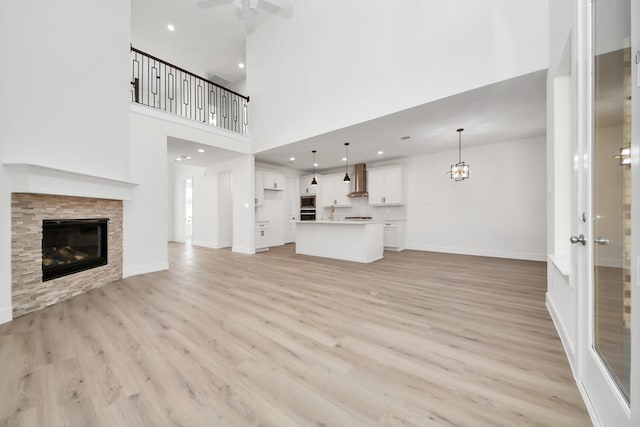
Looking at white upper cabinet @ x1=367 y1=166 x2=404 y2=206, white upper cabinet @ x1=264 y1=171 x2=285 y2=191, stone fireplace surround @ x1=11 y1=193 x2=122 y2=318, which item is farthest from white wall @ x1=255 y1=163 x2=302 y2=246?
stone fireplace surround @ x1=11 y1=193 x2=122 y2=318

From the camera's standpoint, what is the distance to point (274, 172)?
25.5ft

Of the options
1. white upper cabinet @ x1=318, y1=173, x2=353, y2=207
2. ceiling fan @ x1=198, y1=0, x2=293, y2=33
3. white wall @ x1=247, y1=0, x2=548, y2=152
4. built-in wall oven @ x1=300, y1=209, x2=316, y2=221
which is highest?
ceiling fan @ x1=198, y1=0, x2=293, y2=33

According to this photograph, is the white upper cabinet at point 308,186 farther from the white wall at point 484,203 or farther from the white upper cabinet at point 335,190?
the white wall at point 484,203

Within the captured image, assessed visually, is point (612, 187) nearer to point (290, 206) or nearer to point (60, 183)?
point (60, 183)

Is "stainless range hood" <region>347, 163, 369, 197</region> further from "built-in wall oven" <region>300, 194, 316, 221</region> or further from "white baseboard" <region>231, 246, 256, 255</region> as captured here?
"white baseboard" <region>231, 246, 256, 255</region>

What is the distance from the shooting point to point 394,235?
7.00 metres

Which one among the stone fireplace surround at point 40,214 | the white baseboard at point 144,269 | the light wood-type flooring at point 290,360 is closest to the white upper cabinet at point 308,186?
the white baseboard at point 144,269

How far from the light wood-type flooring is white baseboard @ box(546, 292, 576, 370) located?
52mm

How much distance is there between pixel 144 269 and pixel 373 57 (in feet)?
18.3

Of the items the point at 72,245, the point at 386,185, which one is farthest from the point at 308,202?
the point at 72,245

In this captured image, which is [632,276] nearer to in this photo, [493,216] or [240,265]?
[240,265]

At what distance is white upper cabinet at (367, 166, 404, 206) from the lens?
23.1 feet

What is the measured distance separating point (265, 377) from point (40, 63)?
4.19 m

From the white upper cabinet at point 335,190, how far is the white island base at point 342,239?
2335mm
